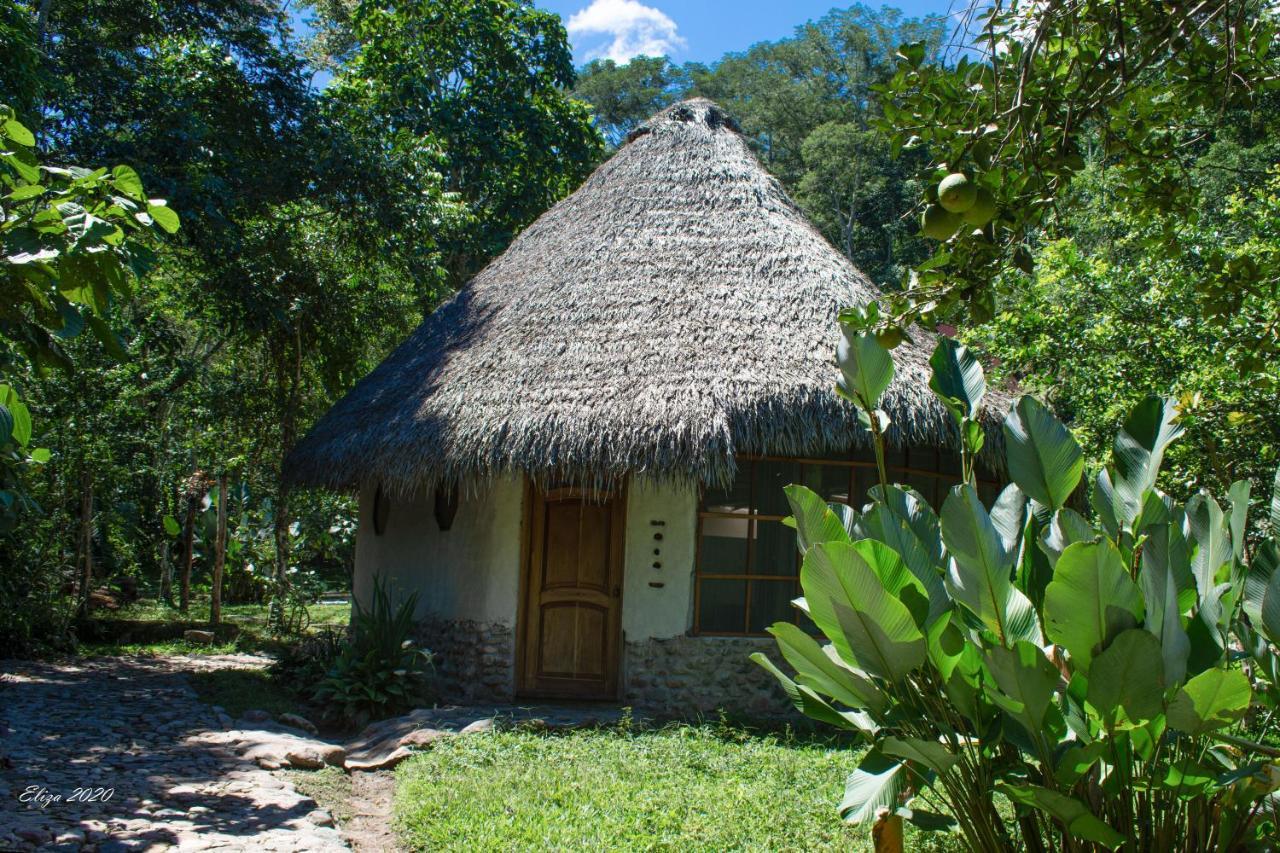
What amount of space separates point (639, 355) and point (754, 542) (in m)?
1.47

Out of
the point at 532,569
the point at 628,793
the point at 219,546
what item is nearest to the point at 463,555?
the point at 532,569

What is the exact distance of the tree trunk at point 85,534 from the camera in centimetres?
940

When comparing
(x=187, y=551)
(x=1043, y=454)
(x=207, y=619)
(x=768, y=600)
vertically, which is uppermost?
(x=1043, y=454)

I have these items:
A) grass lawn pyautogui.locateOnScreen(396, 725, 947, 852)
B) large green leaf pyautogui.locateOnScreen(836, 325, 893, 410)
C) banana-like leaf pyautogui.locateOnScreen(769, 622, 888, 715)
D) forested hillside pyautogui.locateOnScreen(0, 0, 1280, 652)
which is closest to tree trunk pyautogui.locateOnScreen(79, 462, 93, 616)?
forested hillside pyautogui.locateOnScreen(0, 0, 1280, 652)

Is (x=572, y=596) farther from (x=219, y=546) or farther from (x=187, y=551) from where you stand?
(x=187, y=551)

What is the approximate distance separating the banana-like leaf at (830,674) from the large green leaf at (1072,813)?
36 cm

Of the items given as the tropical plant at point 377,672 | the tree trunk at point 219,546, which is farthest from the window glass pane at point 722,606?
the tree trunk at point 219,546

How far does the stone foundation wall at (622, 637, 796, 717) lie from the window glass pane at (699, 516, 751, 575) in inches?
18.6

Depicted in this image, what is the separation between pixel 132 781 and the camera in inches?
179

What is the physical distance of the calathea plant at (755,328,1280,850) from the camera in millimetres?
1776

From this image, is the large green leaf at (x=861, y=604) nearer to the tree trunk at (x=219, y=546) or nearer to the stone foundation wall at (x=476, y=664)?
the stone foundation wall at (x=476, y=664)

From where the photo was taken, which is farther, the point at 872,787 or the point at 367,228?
the point at 367,228

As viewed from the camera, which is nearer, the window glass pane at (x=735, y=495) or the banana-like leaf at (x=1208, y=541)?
the banana-like leaf at (x=1208, y=541)

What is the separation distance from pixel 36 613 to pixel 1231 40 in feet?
30.7
